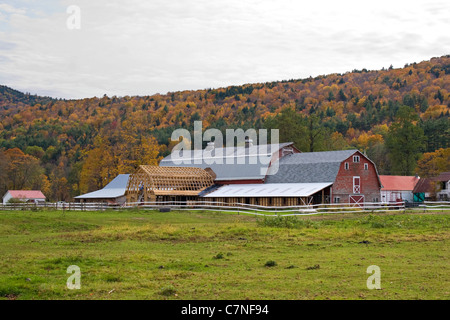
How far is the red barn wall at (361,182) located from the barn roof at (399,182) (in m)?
19.1

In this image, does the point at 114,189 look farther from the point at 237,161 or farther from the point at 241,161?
the point at 241,161

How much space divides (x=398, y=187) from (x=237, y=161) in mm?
27351

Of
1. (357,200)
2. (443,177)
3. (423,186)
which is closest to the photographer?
(357,200)

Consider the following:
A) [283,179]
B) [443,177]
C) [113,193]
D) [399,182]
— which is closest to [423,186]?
[443,177]

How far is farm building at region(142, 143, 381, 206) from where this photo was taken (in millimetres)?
59281

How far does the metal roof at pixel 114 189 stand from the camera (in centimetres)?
7469

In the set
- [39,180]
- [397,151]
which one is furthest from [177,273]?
[39,180]

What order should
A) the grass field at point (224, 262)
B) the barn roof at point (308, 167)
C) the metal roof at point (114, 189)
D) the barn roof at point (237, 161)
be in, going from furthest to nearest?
the metal roof at point (114, 189), the barn roof at point (237, 161), the barn roof at point (308, 167), the grass field at point (224, 262)

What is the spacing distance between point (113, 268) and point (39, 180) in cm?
9047

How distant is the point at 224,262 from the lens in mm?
19609

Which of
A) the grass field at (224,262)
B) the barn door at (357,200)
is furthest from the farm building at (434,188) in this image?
the grass field at (224,262)

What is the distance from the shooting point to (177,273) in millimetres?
16984

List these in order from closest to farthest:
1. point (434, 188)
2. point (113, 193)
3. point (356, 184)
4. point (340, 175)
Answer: point (340, 175) < point (356, 184) < point (113, 193) < point (434, 188)

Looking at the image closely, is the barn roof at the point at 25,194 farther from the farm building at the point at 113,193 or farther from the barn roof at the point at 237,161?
the barn roof at the point at 237,161
